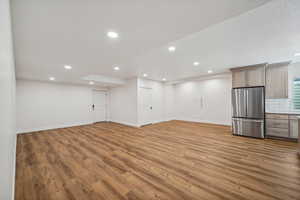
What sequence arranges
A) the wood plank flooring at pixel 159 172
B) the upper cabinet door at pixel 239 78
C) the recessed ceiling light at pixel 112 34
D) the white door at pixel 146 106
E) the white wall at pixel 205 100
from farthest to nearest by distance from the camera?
the white door at pixel 146 106 → the white wall at pixel 205 100 → the upper cabinet door at pixel 239 78 → the recessed ceiling light at pixel 112 34 → the wood plank flooring at pixel 159 172

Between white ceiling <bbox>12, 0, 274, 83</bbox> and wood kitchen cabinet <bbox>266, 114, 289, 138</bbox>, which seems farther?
wood kitchen cabinet <bbox>266, 114, 289, 138</bbox>

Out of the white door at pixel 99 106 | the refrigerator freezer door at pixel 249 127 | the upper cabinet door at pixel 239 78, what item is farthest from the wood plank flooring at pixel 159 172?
the white door at pixel 99 106

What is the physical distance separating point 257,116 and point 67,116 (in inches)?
328

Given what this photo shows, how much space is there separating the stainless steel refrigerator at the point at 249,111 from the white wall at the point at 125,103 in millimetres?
4259

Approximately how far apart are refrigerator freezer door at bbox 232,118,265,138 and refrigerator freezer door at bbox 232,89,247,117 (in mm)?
246

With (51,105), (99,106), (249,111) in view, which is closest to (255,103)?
(249,111)

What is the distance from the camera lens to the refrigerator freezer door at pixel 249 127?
385cm

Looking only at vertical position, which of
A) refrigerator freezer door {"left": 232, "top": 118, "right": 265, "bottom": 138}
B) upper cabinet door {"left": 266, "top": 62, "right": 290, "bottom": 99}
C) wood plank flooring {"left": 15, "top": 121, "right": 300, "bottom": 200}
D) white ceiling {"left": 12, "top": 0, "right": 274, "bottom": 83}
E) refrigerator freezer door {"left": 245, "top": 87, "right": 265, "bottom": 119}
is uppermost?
white ceiling {"left": 12, "top": 0, "right": 274, "bottom": 83}

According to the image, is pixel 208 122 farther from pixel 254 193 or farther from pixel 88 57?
pixel 88 57

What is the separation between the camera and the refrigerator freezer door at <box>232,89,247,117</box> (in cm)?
413

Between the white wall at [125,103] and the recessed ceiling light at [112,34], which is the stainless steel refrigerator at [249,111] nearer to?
the white wall at [125,103]

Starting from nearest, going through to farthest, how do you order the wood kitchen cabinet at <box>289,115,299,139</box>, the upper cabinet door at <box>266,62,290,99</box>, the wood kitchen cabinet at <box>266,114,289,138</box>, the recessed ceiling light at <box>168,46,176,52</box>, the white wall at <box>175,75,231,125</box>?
the recessed ceiling light at <box>168,46,176,52</box> → the wood kitchen cabinet at <box>289,115,299,139</box> → the wood kitchen cabinet at <box>266,114,289,138</box> → the upper cabinet door at <box>266,62,290,99</box> → the white wall at <box>175,75,231,125</box>

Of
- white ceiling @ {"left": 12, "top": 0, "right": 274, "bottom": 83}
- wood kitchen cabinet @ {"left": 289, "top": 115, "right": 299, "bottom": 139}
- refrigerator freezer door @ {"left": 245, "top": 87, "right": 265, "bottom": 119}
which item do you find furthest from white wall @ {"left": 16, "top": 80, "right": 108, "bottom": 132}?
wood kitchen cabinet @ {"left": 289, "top": 115, "right": 299, "bottom": 139}

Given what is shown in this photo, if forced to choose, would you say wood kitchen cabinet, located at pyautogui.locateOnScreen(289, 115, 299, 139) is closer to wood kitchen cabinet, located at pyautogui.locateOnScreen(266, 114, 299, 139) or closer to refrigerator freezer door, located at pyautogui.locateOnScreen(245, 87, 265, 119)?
wood kitchen cabinet, located at pyautogui.locateOnScreen(266, 114, 299, 139)
